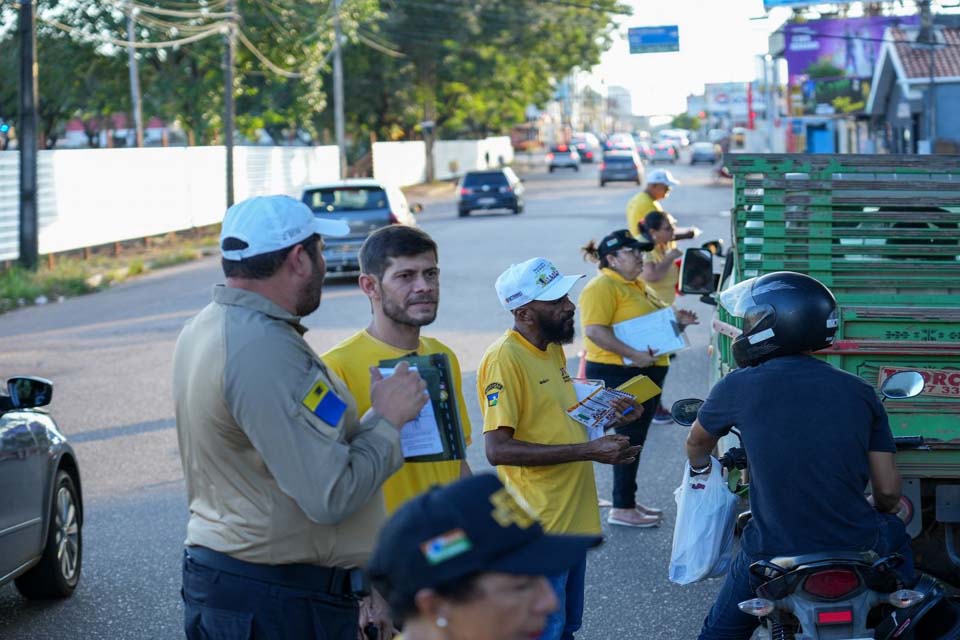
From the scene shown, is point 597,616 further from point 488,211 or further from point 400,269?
point 488,211

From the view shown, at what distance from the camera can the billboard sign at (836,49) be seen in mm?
51750

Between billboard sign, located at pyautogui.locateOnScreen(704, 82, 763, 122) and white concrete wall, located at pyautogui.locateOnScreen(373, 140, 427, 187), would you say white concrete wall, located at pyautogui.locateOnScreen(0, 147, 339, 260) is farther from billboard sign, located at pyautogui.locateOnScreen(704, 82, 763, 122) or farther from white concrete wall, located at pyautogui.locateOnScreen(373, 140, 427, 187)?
billboard sign, located at pyautogui.locateOnScreen(704, 82, 763, 122)

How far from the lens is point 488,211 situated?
3975cm

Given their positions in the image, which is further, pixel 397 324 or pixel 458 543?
pixel 397 324

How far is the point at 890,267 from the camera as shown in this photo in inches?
233

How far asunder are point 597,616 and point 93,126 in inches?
2568

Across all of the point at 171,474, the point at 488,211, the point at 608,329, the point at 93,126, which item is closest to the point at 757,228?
the point at 608,329

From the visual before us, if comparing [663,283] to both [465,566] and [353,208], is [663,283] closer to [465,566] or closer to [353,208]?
[465,566]

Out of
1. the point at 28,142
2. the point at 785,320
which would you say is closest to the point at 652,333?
the point at 785,320

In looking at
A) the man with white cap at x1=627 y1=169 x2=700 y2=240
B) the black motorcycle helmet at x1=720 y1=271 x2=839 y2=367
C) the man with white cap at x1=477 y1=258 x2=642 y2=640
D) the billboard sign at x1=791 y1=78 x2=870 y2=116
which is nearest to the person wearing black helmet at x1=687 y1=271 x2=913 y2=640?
the black motorcycle helmet at x1=720 y1=271 x2=839 y2=367

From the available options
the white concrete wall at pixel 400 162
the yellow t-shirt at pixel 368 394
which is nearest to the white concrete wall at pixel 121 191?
the white concrete wall at pixel 400 162

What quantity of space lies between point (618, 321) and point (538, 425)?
10.1 ft

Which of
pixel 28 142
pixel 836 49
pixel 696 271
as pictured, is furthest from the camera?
pixel 836 49

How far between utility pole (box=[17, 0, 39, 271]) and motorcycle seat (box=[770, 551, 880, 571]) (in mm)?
20480
